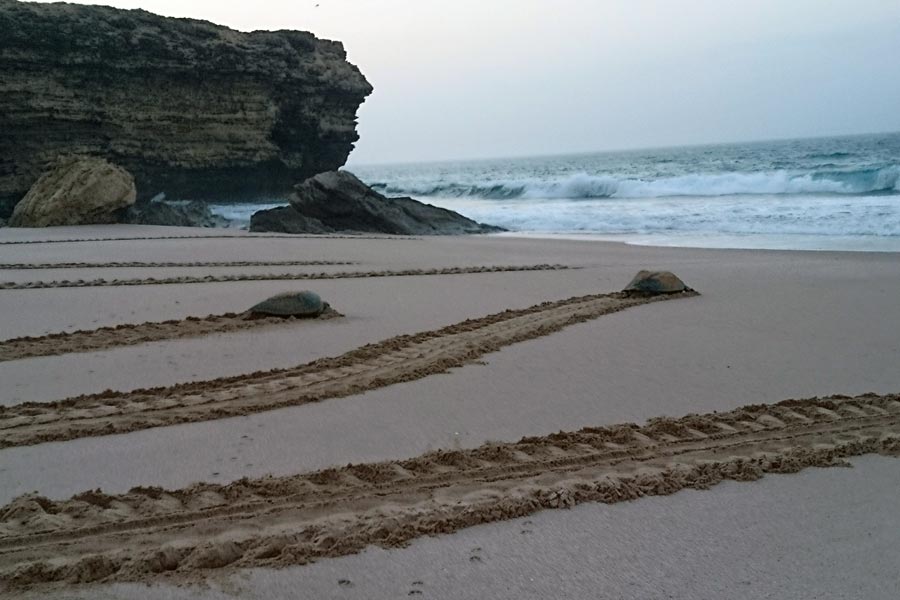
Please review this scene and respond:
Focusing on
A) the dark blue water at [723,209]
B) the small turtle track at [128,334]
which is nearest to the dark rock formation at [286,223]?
the dark blue water at [723,209]

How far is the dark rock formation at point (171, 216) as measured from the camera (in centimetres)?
1900

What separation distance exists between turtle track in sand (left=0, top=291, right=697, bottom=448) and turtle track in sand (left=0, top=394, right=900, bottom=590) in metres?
0.93

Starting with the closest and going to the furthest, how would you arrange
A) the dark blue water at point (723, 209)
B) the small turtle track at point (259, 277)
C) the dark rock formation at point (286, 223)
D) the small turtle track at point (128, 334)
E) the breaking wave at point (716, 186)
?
the small turtle track at point (128, 334) → the small turtle track at point (259, 277) → the dark blue water at point (723, 209) → the dark rock formation at point (286, 223) → the breaking wave at point (716, 186)

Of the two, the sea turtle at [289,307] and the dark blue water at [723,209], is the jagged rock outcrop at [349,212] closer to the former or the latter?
the dark blue water at [723,209]

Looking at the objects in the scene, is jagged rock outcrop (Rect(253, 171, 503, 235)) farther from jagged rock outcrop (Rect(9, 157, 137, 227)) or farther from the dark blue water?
jagged rock outcrop (Rect(9, 157, 137, 227))

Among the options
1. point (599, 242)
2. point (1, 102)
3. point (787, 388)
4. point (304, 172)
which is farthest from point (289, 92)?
point (787, 388)

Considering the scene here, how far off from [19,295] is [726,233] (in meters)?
14.0

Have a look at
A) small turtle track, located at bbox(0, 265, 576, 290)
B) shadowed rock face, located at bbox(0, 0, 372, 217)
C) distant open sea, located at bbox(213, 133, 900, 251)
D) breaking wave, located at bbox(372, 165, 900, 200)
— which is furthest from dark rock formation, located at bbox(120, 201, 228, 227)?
breaking wave, located at bbox(372, 165, 900, 200)

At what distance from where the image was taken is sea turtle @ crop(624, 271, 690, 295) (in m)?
7.74

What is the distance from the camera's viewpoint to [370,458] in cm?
342

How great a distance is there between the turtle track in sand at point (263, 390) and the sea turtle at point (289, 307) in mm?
1141

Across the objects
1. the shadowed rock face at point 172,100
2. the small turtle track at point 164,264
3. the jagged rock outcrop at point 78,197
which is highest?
the shadowed rock face at point 172,100

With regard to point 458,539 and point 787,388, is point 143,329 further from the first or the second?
point 787,388

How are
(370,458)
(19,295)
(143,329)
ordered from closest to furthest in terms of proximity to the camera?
(370,458), (143,329), (19,295)
